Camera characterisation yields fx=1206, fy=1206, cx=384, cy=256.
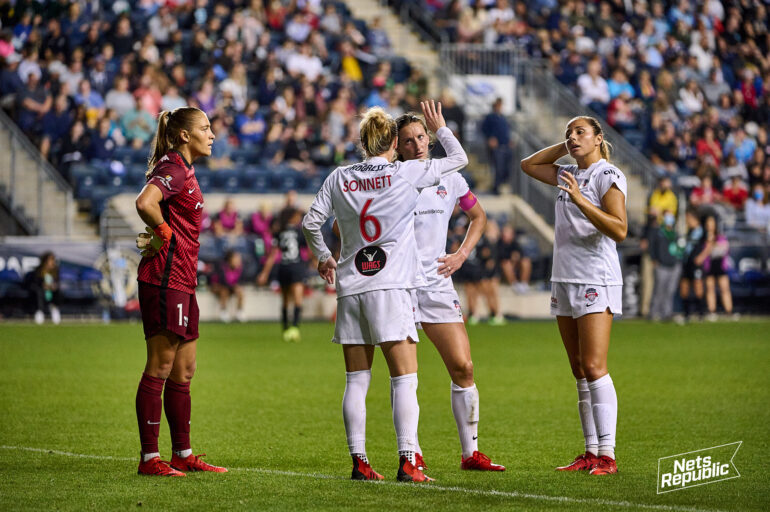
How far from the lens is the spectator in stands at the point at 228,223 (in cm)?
2391

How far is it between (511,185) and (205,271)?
24.8 feet

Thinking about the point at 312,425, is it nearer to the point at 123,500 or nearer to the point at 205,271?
the point at 123,500

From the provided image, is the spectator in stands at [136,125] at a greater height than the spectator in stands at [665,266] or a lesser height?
greater

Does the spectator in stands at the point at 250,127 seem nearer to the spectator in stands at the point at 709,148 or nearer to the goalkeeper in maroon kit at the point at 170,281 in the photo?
the spectator in stands at the point at 709,148

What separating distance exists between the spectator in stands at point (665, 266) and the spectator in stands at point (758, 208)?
3.79 metres

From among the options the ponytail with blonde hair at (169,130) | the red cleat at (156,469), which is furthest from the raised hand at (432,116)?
the red cleat at (156,469)

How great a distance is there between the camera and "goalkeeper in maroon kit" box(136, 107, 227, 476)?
716 cm

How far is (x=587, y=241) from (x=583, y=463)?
140 cm

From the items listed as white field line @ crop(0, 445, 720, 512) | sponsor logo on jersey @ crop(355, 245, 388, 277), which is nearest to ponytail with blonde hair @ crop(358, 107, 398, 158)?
sponsor logo on jersey @ crop(355, 245, 388, 277)

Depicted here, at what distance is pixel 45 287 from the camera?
2195 centimetres

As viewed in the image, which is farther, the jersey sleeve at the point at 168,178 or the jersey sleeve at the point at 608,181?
the jersey sleeve at the point at 608,181

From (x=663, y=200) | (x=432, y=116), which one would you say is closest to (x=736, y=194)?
(x=663, y=200)

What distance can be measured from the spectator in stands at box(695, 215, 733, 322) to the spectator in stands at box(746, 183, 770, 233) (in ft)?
10.6

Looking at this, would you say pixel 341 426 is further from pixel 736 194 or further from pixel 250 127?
pixel 736 194
